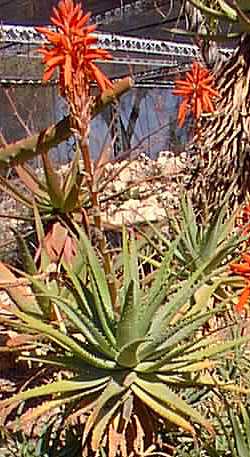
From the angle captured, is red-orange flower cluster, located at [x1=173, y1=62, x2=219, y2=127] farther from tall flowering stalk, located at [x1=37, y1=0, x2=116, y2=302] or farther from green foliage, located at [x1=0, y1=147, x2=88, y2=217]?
tall flowering stalk, located at [x1=37, y1=0, x2=116, y2=302]

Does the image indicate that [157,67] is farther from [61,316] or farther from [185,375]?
[185,375]

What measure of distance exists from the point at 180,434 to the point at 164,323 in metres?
0.37

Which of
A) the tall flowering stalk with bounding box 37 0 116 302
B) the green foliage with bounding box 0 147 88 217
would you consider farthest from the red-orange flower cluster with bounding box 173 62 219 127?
the tall flowering stalk with bounding box 37 0 116 302

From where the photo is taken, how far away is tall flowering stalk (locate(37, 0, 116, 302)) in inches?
75.3

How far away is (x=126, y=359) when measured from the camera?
7.25ft

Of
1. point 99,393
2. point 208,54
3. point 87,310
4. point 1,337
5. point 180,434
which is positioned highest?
point 208,54

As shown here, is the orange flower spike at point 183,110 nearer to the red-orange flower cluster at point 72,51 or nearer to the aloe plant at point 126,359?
the aloe plant at point 126,359

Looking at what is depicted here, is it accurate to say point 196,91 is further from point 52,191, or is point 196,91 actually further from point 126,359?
point 126,359

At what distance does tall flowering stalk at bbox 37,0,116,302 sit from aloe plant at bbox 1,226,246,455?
216 mm

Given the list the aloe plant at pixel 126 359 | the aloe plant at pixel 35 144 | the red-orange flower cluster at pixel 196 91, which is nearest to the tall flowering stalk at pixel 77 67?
the aloe plant at pixel 126 359

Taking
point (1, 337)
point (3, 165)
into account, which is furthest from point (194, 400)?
point (1, 337)

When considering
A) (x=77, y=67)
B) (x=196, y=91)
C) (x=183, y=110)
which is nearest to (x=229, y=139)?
(x=196, y=91)

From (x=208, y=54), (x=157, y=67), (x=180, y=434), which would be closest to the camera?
(x=180, y=434)

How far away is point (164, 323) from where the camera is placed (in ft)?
7.64
